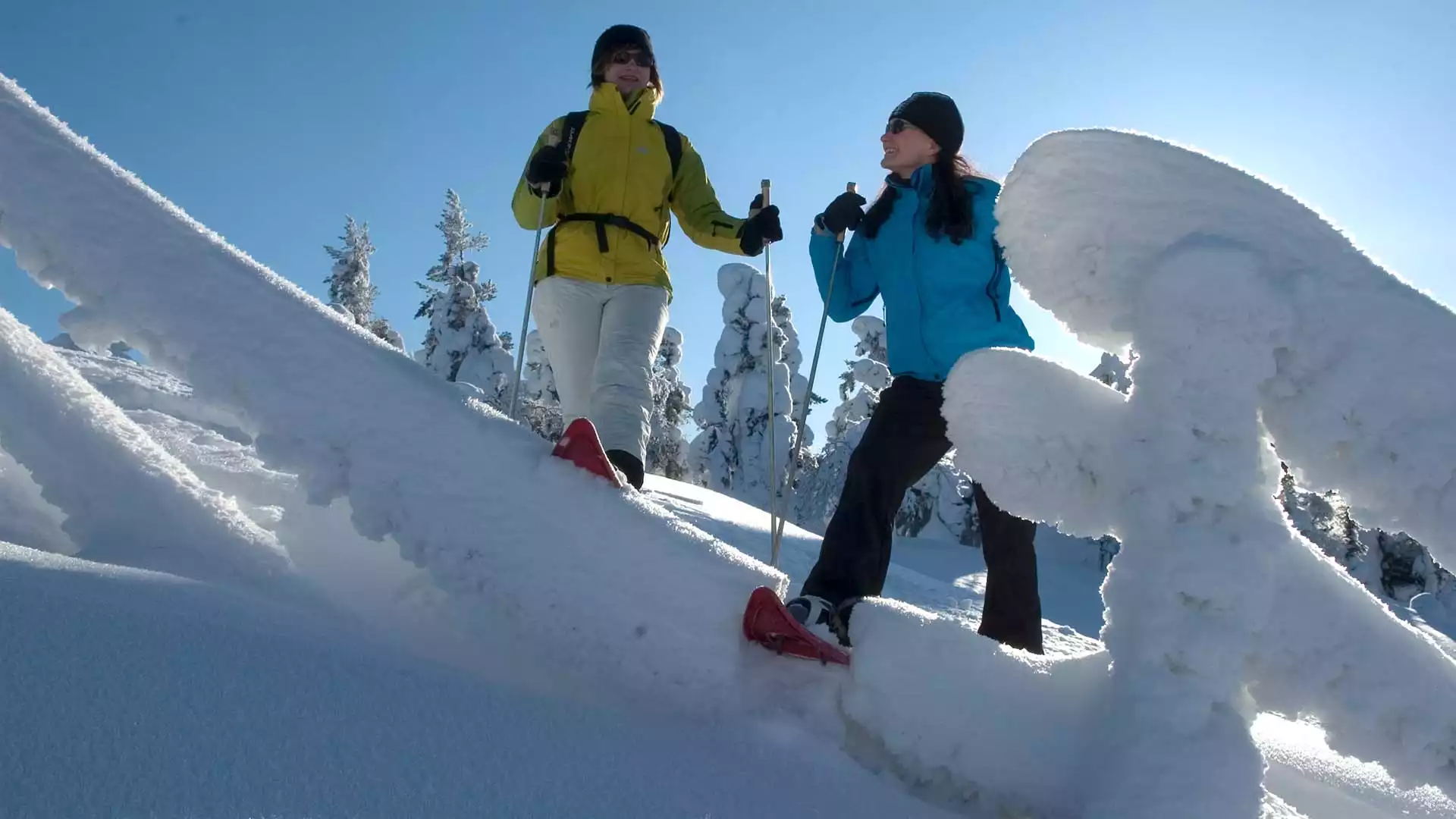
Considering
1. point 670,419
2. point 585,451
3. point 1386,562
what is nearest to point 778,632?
point 585,451

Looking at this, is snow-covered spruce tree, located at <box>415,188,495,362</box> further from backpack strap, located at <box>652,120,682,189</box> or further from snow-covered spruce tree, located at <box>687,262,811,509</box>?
backpack strap, located at <box>652,120,682,189</box>

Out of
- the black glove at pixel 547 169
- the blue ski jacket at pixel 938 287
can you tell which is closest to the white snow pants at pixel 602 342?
the black glove at pixel 547 169

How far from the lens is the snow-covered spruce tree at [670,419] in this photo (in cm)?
2472

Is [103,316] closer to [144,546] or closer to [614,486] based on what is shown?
[144,546]

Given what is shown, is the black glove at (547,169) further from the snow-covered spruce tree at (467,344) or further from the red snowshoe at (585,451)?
the snow-covered spruce tree at (467,344)

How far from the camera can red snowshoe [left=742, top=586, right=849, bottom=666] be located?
6.11ft

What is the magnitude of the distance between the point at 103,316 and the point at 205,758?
4.32 ft

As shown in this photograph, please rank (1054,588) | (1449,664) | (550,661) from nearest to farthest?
(1449,664), (550,661), (1054,588)

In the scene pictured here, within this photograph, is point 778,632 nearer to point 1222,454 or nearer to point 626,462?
point 1222,454

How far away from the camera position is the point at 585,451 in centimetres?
189

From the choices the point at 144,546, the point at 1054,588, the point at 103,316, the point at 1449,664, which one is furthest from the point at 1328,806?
the point at 1054,588

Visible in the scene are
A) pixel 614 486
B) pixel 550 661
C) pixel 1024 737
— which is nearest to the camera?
pixel 1024 737

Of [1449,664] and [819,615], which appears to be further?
[819,615]

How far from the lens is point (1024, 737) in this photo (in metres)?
1.65
